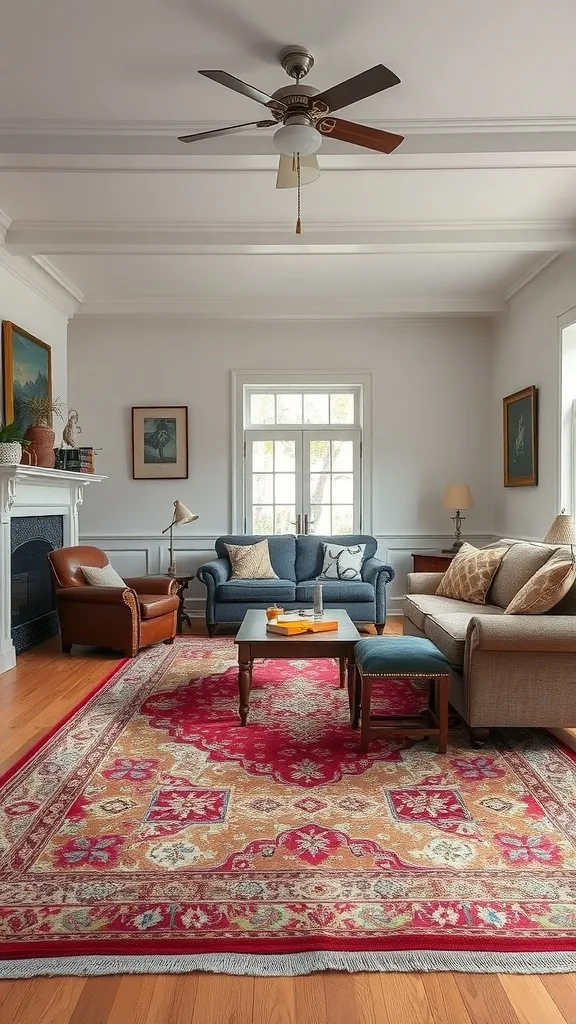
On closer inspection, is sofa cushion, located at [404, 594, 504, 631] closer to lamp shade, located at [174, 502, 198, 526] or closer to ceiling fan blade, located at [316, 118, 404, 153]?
lamp shade, located at [174, 502, 198, 526]

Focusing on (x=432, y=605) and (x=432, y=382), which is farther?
(x=432, y=382)

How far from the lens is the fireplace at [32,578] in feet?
18.4

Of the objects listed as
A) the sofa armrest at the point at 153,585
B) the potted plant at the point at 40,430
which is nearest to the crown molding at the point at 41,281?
the potted plant at the point at 40,430

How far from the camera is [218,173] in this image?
436 cm

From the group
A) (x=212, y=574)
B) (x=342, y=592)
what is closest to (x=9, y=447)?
(x=212, y=574)

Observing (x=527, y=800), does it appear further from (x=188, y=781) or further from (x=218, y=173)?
(x=218, y=173)

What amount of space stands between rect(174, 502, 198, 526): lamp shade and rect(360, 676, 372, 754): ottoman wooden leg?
3.91m

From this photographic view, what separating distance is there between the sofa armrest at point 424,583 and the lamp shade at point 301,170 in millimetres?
3125

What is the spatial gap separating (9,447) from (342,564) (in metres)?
3.23

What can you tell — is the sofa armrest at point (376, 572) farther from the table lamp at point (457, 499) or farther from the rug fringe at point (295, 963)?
the rug fringe at point (295, 963)

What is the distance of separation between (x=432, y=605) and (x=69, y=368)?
4.80 meters

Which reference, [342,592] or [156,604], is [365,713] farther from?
[342,592]

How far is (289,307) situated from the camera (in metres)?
7.23

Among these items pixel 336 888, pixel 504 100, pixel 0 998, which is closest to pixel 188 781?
pixel 336 888
